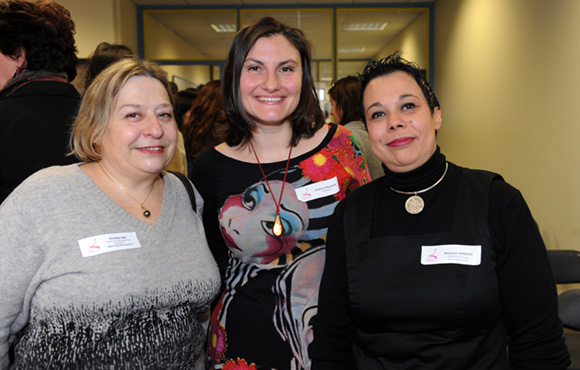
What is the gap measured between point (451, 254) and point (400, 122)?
41 centimetres

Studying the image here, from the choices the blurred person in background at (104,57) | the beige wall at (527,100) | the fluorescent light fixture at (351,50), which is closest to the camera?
the blurred person in background at (104,57)

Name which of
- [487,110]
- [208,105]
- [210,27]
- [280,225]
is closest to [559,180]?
[487,110]

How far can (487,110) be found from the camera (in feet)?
18.7

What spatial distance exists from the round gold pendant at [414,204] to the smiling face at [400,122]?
0.31 ft

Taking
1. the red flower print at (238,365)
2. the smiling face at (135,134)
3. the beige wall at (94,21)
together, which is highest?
the beige wall at (94,21)

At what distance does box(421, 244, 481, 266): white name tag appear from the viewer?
4.18ft

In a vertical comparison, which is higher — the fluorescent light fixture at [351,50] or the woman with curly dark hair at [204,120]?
the fluorescent light fixture at [351,50]

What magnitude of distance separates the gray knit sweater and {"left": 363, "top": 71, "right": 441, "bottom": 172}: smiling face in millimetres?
743

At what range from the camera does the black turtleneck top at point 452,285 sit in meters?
1.25

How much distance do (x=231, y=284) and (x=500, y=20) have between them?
491 cm

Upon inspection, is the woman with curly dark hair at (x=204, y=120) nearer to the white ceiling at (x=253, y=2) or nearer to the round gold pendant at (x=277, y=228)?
the round gold pendant at (x=277, y=228)

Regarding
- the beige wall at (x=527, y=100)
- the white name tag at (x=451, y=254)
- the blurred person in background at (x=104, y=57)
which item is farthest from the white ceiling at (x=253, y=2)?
the white name tag at (x=451, y=254)

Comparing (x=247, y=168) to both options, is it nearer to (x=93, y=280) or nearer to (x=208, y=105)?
(x=93, y=280)

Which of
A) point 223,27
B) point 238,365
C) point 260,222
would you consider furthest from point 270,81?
point 223,27
